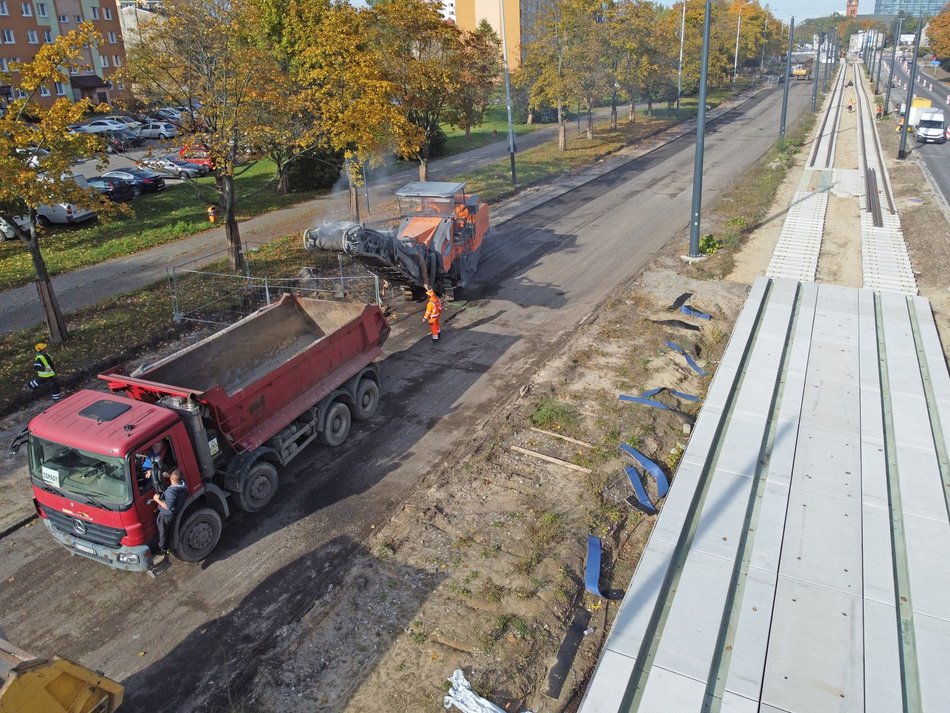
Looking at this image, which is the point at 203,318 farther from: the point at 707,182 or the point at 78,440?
the point at 707,182

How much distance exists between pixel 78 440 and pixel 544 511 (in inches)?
232

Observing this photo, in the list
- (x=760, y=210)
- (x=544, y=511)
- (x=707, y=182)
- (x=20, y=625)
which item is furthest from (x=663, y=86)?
(x=20, y=625)

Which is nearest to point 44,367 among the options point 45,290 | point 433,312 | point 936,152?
point 45,290

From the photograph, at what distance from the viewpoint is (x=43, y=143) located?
13.6m

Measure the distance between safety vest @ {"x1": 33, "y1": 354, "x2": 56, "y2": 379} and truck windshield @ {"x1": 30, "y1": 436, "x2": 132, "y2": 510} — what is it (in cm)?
531

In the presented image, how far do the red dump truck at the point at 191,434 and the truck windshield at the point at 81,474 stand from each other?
0.01 metres

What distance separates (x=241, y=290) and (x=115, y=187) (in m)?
13.8

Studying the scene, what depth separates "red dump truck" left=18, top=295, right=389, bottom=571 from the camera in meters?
8.06

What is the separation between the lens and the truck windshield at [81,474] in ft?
26.0

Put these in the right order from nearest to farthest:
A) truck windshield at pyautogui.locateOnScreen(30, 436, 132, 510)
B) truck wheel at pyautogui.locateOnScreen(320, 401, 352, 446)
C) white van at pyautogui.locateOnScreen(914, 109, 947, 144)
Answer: truck windshield at pyautogui.locateOnScreen(30, 436, 132, 510)
truck wheel at pyautogui.locateOnScreen(320, 401, 352, 446)
white van at pyautogui.locateOnScreen(914, 109, 947, 144)

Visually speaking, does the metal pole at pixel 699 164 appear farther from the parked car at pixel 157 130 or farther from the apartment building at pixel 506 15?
the apartment building at pixel 506 15

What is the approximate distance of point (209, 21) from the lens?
16969 mm

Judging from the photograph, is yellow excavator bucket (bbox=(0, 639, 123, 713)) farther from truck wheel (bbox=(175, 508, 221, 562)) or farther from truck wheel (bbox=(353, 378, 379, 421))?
truck wheel (bbox=(353, 378, 379, 421))

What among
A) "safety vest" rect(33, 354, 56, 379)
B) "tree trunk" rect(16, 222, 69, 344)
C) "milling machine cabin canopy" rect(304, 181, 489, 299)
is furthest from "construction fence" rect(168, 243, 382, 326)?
"safety vest" rect(33, 354, 56, 379)
